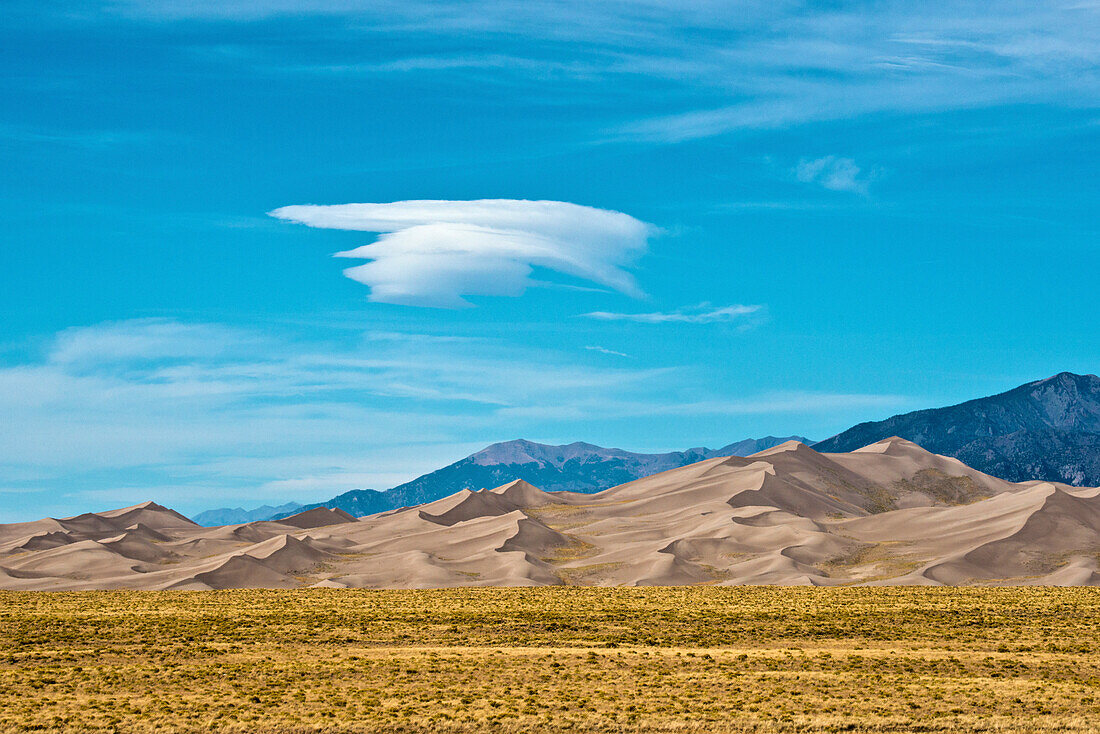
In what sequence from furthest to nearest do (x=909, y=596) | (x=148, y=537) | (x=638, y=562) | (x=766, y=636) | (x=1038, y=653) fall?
(x=148, y=537), (x=638, y=562), (x=909, y=596), (x=766, y=636), (x=1038, y=653)

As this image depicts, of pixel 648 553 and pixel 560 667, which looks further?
pixel 648 553

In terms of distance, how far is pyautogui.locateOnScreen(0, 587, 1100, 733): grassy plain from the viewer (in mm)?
45188

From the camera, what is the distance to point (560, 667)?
58594 mm

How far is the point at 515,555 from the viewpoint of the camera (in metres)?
155

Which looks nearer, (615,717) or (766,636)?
(615,717)

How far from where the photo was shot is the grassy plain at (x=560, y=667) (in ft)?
148

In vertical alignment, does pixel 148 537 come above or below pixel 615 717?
above

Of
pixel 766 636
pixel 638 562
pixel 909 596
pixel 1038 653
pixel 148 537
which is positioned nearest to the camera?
pixel 1038 653

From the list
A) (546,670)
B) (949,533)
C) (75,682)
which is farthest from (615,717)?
(949,533)

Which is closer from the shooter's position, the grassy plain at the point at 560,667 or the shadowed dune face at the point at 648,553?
the grassy plain at the point at 560,667

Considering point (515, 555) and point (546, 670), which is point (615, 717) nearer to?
point (546, 670)

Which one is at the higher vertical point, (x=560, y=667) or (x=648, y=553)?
(x=648, y=553)

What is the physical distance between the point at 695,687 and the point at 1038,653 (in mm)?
24204

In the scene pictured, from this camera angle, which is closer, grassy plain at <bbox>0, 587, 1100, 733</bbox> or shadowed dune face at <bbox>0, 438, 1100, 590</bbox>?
grassy plain at <bbox>0, 587, 1100, 733</bbox>
